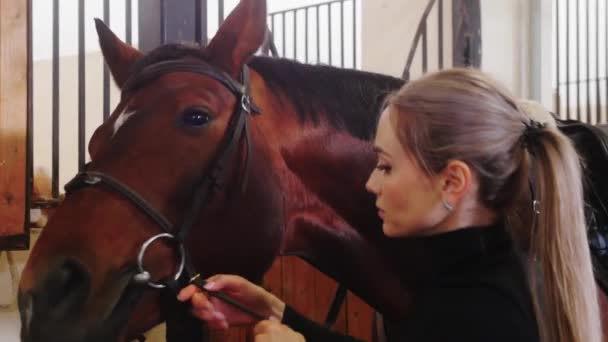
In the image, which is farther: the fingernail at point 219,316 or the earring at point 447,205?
the fingernail at point 219,316

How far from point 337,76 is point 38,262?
54 centimetres

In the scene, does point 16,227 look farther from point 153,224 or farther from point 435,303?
point 435,303

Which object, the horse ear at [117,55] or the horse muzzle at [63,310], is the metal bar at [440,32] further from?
the horse muzzle at [63,310]

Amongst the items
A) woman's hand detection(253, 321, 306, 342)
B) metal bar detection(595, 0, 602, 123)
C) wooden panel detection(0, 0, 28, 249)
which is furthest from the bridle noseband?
metal bar detection(595, 0, 602, 123)

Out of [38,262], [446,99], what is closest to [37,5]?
[38,262]

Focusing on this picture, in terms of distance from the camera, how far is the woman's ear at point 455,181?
0.75 metres

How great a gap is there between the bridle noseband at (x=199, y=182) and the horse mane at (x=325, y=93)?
7 centimetres

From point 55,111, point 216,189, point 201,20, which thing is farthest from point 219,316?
point 55,111

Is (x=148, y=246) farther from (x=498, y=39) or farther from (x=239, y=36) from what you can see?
(x=498, y=39)

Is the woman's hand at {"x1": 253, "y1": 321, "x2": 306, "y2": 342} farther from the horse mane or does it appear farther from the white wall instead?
the white wall

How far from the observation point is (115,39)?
3.47 ft

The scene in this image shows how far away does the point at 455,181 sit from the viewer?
2.48ft

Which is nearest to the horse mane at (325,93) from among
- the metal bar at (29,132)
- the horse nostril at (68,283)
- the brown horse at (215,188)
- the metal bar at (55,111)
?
the brown horse at (215,188)

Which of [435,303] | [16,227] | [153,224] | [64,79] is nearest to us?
[435,303]
